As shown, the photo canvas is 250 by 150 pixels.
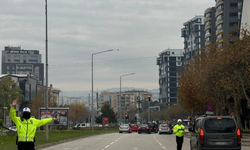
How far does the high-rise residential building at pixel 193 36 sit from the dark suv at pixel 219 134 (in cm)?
14180

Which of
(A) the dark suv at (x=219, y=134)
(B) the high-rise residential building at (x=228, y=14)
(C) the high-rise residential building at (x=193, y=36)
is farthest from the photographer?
(C) the high-rise residential building at (x=193, y=36)

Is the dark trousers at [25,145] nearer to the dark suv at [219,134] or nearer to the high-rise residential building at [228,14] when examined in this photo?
the dark suv at [219,134]

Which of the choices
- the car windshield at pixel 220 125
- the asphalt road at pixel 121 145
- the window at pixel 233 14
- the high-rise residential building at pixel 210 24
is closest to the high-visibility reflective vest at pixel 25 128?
the car windshield at pixel 220 125

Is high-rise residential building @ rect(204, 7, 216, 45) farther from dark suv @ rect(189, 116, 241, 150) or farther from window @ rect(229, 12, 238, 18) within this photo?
dark suv @ rect(189, 116, 241, 150)

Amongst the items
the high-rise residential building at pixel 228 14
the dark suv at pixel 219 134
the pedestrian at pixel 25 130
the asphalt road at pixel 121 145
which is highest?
the high-rise residential building at pixel 228 14

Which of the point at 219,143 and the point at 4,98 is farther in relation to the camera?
the point at 4,98

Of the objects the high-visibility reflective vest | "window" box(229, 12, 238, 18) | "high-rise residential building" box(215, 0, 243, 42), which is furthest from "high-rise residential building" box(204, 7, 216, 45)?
the high-visibility reflective vest

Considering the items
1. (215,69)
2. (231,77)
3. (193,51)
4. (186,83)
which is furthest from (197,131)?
(193,51)

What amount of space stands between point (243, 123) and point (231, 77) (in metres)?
19.2

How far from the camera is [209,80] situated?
43000 mm

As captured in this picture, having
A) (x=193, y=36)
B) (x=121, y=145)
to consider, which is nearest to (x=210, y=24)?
(x=193, y=36)

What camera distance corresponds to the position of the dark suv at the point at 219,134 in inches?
706

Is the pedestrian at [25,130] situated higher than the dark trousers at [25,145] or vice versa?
the pedestrian at [25,130]

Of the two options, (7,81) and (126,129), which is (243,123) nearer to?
(126,129)
